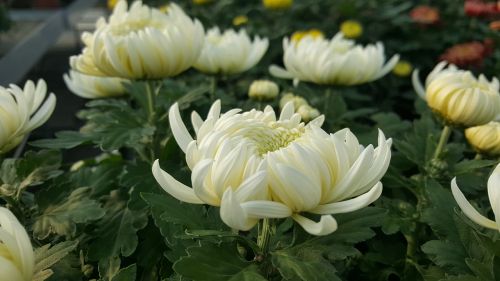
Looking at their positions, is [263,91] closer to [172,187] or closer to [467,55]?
[172,187]

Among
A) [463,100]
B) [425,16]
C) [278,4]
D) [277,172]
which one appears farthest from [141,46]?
[425,16]

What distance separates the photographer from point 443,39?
9.97 feet

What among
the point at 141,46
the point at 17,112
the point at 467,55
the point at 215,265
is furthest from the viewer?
the point at 467,55

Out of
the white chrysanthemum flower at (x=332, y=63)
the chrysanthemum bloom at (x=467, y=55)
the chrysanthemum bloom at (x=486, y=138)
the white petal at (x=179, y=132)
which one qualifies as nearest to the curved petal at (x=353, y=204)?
the white petal at (x=179, y=132)

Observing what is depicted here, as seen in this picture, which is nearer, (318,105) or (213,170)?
(213,170)

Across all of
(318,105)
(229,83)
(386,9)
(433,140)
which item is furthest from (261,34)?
(433,140)

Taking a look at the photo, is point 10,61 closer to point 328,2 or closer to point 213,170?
point 213,170

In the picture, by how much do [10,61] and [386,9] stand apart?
240 cm

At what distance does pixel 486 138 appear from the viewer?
3.92 ft

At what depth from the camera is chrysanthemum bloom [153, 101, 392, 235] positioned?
0.63 meters

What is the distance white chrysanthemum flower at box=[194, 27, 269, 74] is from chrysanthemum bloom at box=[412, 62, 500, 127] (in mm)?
630

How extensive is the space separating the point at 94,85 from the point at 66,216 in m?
0.60

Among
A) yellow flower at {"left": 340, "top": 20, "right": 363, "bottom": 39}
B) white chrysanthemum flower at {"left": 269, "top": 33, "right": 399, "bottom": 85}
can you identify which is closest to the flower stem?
A: white chrysanthemum flower at {"left": 269, "top": 33, "right": 399, "bottom": 85}

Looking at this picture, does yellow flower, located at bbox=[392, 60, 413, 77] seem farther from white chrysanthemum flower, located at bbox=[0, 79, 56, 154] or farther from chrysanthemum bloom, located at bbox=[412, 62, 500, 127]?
white chrysanthemum flower, located at bbox=[0, 79, 56, 154]
